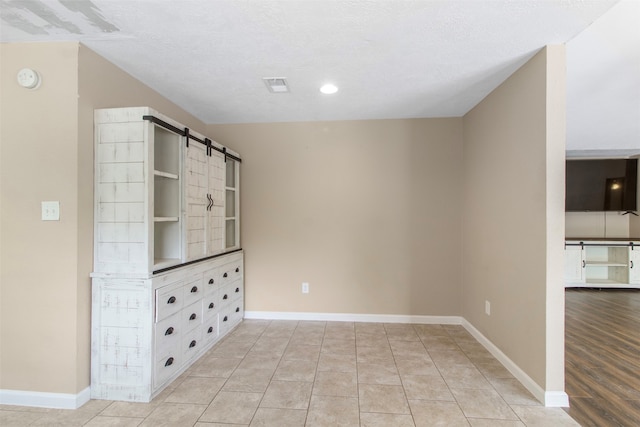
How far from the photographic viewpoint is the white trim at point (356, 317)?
3.29 metres

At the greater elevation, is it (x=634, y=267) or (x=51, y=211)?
(x=51, y=211)

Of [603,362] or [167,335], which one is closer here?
[167,335]

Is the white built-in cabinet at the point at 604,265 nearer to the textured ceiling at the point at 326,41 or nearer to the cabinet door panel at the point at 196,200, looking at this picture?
the textured ceiling at the point at 326,41

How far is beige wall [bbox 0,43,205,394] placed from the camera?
6.08 ft

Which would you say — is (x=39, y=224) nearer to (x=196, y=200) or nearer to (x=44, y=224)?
(x=44, y=224)

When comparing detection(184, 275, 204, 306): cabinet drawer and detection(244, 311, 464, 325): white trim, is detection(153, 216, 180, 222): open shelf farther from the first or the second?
detection(244, 311, 464, 325): white trim

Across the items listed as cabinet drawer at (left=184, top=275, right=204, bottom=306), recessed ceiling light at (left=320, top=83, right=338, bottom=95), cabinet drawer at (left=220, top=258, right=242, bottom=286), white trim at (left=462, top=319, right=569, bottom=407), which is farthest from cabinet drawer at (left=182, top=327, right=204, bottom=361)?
white trim at (left=462, top=319, right=569, bottom=407)

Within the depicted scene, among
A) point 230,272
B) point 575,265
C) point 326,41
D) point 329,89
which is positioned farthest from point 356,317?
point 575,265

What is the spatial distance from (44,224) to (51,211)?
102 millimetres

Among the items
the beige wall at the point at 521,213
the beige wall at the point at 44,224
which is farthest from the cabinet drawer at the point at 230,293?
the beige wall at the point at 521,213

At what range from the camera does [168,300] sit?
209cm

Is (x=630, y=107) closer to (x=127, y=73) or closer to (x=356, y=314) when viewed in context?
(x=356, y=314)

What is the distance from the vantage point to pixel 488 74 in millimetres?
2266

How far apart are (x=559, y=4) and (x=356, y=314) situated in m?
3.05
